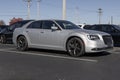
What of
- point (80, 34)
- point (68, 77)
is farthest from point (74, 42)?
point (68, 77)

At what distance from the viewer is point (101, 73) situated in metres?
7.40

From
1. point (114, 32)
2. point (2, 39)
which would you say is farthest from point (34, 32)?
point (2, 39)

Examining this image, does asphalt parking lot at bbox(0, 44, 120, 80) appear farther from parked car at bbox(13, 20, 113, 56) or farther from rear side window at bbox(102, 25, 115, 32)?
rear side window at bbox(102, 25, 115, 32)

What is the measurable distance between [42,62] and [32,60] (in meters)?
0.61

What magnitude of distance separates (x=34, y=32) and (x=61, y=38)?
171 cm

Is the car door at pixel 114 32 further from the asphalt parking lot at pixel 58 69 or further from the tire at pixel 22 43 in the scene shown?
Answer: the asphalt parking lot at pixel 58 69

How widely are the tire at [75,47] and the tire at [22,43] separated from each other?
2628 millimetres

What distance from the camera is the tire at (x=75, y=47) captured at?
33.6ft

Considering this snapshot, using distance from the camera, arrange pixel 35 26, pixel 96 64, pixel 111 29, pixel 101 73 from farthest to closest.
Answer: pixel 111 29 < pixel 35 26 < pixel 96 64 < pixel 101 73

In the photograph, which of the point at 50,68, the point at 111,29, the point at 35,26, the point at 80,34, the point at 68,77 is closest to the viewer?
the point at 68,77

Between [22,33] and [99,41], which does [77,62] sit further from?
[22,33]

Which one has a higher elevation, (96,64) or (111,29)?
(111,29)

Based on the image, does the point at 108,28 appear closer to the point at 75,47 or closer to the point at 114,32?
the point at 114,32

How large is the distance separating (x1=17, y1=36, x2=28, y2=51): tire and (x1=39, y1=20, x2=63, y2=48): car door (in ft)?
3.47
